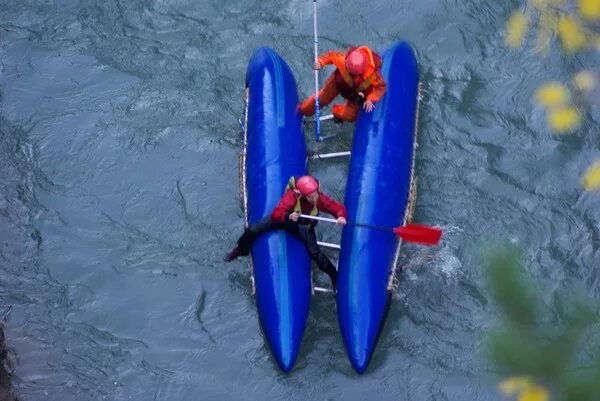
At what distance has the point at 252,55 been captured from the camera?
8109mm

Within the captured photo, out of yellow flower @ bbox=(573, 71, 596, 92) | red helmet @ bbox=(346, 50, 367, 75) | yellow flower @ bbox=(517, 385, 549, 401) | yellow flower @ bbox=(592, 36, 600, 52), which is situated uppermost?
yellow flower @ bbox=(517, 385, 549, 401)

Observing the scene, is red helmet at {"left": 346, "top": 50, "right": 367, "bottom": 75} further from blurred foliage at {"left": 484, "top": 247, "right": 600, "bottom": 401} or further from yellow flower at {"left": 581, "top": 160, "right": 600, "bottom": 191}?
blurred foliage at {"left": 484, "top": 247, "right": 600, "bottom": 401}

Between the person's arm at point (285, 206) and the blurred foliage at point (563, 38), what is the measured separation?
119 inches

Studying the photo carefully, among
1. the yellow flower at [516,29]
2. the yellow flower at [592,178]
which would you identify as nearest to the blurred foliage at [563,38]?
the yellow flower at [516,29]

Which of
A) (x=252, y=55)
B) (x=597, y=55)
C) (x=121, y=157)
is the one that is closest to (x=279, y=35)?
(x=252, y=55)

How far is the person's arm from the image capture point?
6082mm

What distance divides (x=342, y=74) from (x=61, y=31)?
12.7 ft

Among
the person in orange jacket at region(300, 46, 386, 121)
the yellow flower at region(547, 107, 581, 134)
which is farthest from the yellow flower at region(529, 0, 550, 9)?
the person in orange jacket at region(300, 46, 386, 121)

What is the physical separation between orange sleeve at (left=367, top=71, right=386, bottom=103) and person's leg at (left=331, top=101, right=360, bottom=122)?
26cm

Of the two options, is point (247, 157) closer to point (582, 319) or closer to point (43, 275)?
point (43, 275)

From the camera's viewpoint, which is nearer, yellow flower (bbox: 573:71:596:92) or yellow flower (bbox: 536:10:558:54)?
yellow flower (bbox: 573:71:596:92)

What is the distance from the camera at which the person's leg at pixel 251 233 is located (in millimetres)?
6270

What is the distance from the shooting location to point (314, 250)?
628 centimetres

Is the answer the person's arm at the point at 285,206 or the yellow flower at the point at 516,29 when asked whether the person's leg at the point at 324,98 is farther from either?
the yellow flower at the point at 516,29
